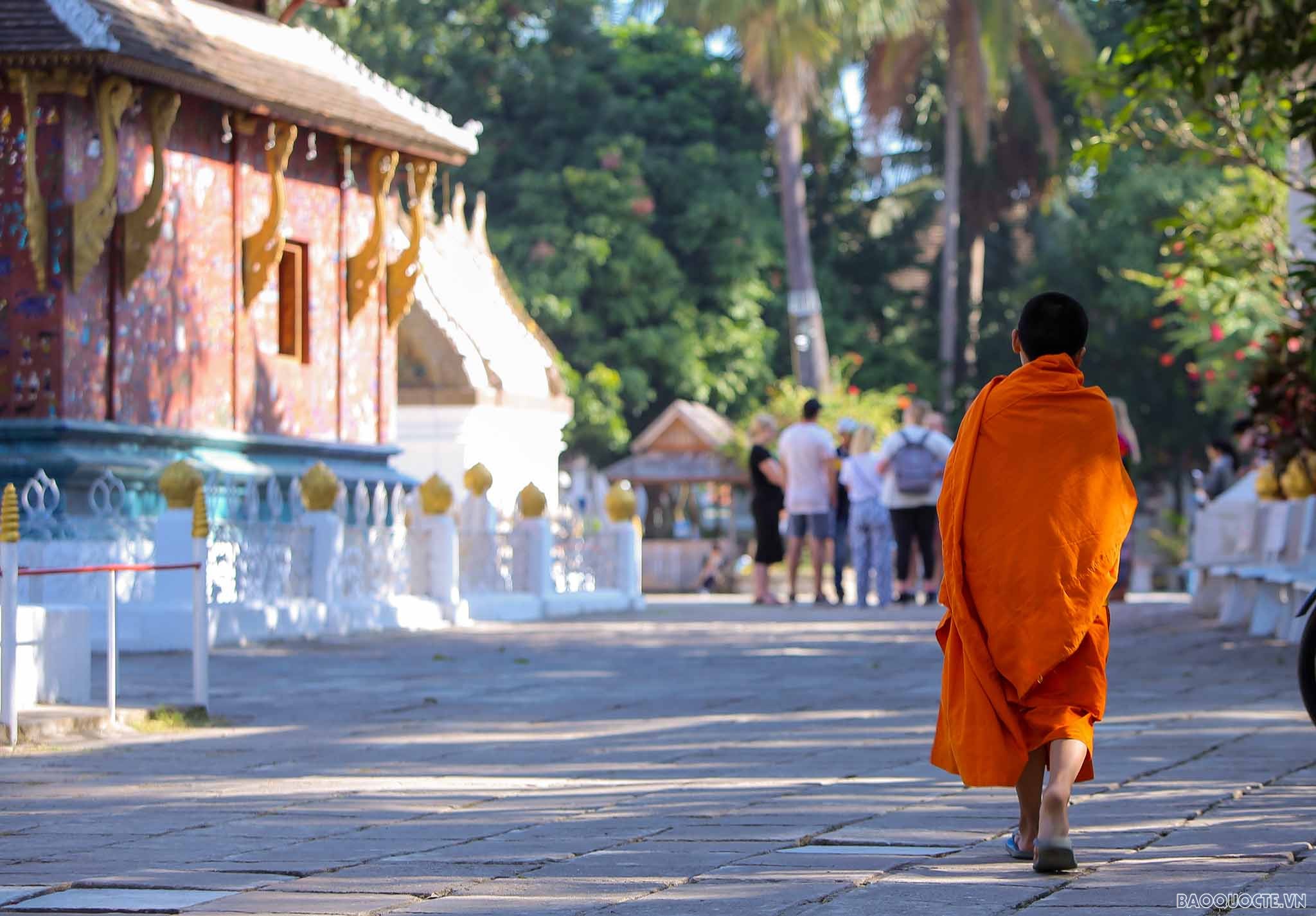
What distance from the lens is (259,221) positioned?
17.4 metres

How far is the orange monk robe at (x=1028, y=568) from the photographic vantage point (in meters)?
6.10

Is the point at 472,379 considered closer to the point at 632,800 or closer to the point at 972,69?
the point at 632,800

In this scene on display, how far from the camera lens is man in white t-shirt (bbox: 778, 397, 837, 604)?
20406 mm

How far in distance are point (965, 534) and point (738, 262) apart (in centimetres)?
3411

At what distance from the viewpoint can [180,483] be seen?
14.7 metres

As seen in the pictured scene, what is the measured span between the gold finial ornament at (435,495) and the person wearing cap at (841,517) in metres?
4.72

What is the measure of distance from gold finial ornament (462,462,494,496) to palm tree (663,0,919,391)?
709 inches

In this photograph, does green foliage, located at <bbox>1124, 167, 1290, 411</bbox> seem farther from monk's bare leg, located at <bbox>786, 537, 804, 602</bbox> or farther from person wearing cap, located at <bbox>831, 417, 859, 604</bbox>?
monk's bare leg, located at <bbox>786, 537, 804, 602</bbox>

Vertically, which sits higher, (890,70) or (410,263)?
(890,70)

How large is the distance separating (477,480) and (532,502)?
0.73 m

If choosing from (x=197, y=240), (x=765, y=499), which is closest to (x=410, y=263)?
(x=197, y=240)

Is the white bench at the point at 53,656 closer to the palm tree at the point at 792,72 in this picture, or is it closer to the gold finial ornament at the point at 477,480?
the gold finial ornament at the point at 477,480

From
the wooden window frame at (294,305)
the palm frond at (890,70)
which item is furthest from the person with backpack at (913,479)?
→ the palm frond at (890,70)

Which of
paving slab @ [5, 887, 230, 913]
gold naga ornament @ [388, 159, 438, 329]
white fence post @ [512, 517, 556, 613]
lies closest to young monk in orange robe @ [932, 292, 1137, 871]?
paving slab @ [5, 887, 230, 913]
